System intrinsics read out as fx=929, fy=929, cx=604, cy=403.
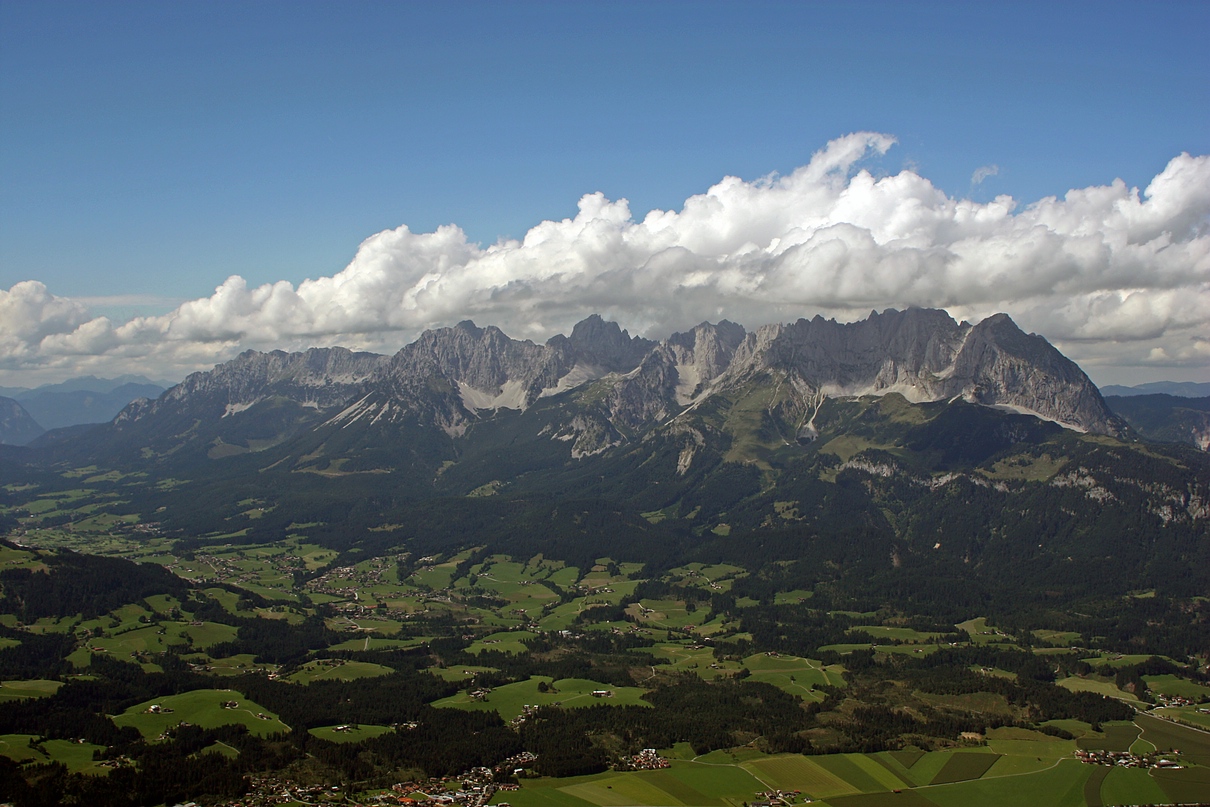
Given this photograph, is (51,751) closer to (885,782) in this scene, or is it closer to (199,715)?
(199,715)

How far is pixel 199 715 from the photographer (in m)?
159

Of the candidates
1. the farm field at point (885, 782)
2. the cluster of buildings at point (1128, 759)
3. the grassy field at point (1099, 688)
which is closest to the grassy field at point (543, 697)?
the farm field at point (885, 782)

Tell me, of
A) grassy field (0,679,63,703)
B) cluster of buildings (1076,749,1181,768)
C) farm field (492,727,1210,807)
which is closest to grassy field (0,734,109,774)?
grassy field (0,679,63,703)

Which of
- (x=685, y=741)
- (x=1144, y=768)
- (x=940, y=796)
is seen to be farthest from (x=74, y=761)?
(x=1144, y=768)

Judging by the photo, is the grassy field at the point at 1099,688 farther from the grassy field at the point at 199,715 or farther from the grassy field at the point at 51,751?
the grassy field at the point at 51,751

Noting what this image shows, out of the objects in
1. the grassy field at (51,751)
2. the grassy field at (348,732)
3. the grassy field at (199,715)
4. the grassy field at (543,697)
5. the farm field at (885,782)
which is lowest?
the farm field at (885,782)

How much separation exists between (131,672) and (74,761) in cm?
5561

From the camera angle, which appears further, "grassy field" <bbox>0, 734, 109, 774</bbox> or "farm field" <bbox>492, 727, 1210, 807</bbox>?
"farm field" <bbox>492, 727, 1210, 807</bbox>

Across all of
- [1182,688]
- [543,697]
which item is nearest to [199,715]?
[543,697]

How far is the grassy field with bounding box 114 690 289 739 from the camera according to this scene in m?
153

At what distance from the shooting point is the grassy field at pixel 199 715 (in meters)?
153

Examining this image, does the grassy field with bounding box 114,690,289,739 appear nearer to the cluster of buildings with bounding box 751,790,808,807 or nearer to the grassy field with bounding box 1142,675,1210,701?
the cluster of buildings with bounding box 751,790,808,807

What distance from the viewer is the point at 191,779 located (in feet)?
426

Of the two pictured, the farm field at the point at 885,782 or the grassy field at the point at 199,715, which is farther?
the grassy field at the point at 199,715
